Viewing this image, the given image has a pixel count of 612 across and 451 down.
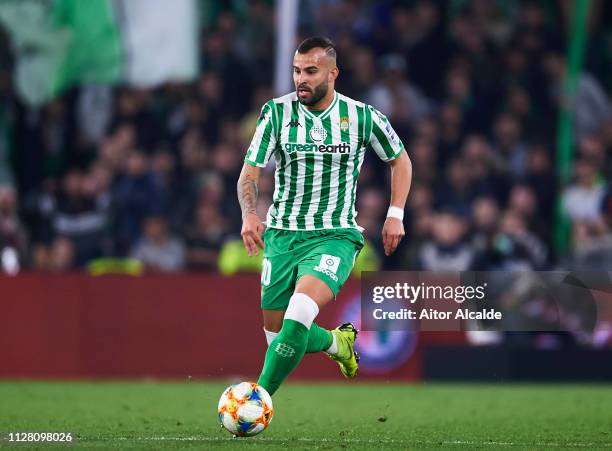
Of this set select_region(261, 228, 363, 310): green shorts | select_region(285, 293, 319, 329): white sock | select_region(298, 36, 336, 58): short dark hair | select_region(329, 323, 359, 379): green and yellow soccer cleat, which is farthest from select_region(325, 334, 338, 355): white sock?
select_region(298, 36, 336, 58): short dark hair

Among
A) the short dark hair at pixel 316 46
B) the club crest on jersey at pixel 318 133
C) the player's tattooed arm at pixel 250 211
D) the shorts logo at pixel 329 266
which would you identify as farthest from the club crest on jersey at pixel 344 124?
the shorts logo at pixel 329 266

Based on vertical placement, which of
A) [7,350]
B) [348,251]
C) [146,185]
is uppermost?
[348,251]

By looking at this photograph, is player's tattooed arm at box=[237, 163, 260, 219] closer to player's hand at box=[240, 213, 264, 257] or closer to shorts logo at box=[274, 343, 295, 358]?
player's hand at box=[240, 213, 264, 257]

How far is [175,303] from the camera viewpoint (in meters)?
14.0

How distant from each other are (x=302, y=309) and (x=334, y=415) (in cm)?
240

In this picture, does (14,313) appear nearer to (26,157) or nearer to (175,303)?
(175,303)

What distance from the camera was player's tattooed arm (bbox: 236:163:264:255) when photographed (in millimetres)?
7531

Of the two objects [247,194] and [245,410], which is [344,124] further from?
[245,410]

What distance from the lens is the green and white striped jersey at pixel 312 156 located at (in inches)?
318

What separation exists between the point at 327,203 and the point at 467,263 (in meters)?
6.18

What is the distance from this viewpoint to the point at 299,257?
807cm

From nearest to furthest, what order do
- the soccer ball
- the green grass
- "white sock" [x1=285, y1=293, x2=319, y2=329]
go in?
the soccer ball
"white sock" [x1=285, y1=293, x2=319, y2=329]
the green grass

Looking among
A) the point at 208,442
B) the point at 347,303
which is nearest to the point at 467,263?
the point at 347,303

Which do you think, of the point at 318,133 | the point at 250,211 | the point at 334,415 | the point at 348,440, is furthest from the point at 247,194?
the point at 334,415
